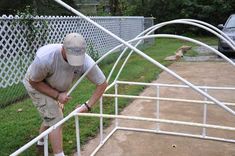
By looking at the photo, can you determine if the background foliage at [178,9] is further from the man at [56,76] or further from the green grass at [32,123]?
the man at [56,76]

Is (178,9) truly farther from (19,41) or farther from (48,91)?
(48,91)

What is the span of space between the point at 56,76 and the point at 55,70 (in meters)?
0.08

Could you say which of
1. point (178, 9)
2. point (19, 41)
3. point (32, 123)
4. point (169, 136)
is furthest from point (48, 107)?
point (178, 9)

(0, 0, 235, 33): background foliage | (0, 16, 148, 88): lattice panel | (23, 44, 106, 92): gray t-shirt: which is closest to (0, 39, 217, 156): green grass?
(0, 16, 148, 88): lattice panel

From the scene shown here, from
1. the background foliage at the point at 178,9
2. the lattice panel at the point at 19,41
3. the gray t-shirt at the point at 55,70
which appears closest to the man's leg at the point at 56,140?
the gray t-shirt at the point at 55,70

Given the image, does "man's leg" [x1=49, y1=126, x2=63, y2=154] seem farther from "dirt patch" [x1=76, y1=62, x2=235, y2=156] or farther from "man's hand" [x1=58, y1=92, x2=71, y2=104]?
"dirt patch" [x1=76, y1=62, x2=235, y2=156]

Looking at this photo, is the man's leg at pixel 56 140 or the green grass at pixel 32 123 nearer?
the man's leg at pixel 56 140

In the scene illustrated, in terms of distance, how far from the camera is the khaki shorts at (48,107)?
362 centimetres

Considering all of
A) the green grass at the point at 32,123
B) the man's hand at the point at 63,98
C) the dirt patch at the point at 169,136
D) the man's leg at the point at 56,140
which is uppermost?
the man's hand at the point at 63,98

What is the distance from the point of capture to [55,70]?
3.39 m

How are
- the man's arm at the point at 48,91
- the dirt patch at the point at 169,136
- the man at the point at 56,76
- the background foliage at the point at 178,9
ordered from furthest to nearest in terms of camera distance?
the background foliage at the point at 178,9 < the dirt patch at the point at 169,136 < the man's arm at the point at 48,91 < the man at the point at 56,76

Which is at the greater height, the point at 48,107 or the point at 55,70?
the point at 55,70

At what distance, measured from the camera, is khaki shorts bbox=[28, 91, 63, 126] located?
362 cm

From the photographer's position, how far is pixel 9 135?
4.89 m
